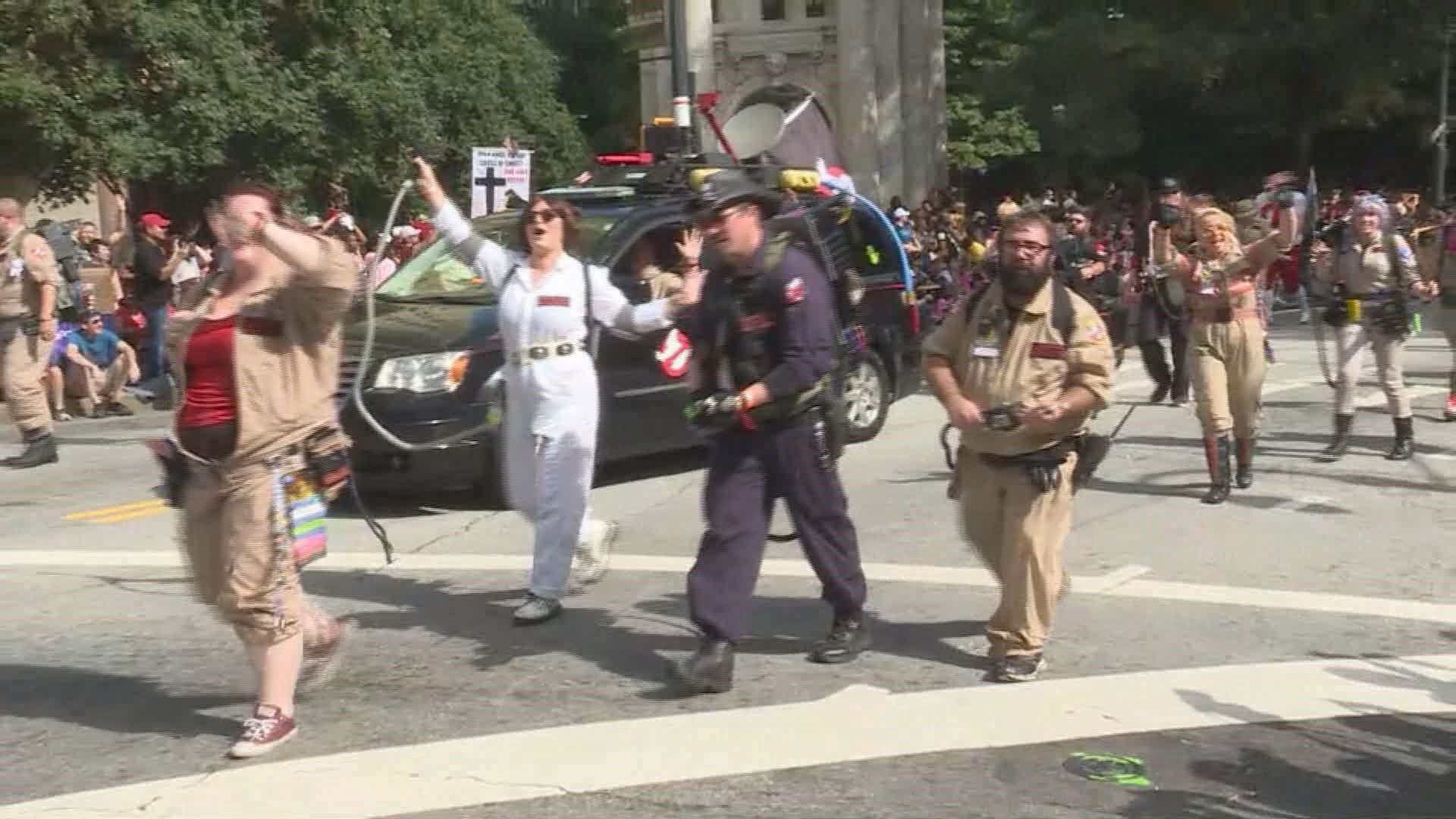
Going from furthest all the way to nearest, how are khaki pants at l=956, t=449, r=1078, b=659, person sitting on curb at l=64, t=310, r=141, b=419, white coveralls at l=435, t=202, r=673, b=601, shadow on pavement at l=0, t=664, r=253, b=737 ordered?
person sitting on curb at l=64, t=310, r=141, b=419 < white coveralls at l=435, t=202, r=673, b=601 < khaki pants at l=956, t=449, r=1078, b=659 < shadow on pavement at l=0, t=664, r=253, b=737

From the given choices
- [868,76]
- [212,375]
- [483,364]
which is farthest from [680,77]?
[868,76]

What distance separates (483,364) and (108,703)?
160 inches

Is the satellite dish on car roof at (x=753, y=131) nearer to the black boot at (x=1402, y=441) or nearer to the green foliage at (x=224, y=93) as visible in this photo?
the black boot at (x=1402, y=441)

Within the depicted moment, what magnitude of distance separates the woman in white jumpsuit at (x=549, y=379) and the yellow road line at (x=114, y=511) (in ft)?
12.0

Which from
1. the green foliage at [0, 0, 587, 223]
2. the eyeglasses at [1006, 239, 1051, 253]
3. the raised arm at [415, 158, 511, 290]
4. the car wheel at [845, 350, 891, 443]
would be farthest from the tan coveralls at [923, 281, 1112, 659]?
the green foliage at [0, 0, 587, 223]

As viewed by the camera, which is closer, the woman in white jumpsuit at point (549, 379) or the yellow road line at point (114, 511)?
the woman in white jumpsuit at point (549, 379)

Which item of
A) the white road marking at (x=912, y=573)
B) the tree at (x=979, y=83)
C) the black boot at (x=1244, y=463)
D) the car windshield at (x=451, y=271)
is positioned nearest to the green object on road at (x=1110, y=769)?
the white road marking at (x=912, y=573)

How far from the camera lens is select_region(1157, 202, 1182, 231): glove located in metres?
11.2

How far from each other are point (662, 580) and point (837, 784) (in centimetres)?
292

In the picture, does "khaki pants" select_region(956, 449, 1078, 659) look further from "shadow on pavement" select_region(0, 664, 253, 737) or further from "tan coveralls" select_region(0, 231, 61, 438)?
"tan coveralls" select_region(0, 231, 61, 438)

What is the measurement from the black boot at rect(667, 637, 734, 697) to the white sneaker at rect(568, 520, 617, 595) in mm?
1717

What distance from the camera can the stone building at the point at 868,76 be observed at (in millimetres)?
48750

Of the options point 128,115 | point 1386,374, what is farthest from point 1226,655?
point 128,115

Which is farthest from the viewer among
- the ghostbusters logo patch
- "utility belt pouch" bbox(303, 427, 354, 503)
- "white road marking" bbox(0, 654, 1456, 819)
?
the ghostbusters logo patch
